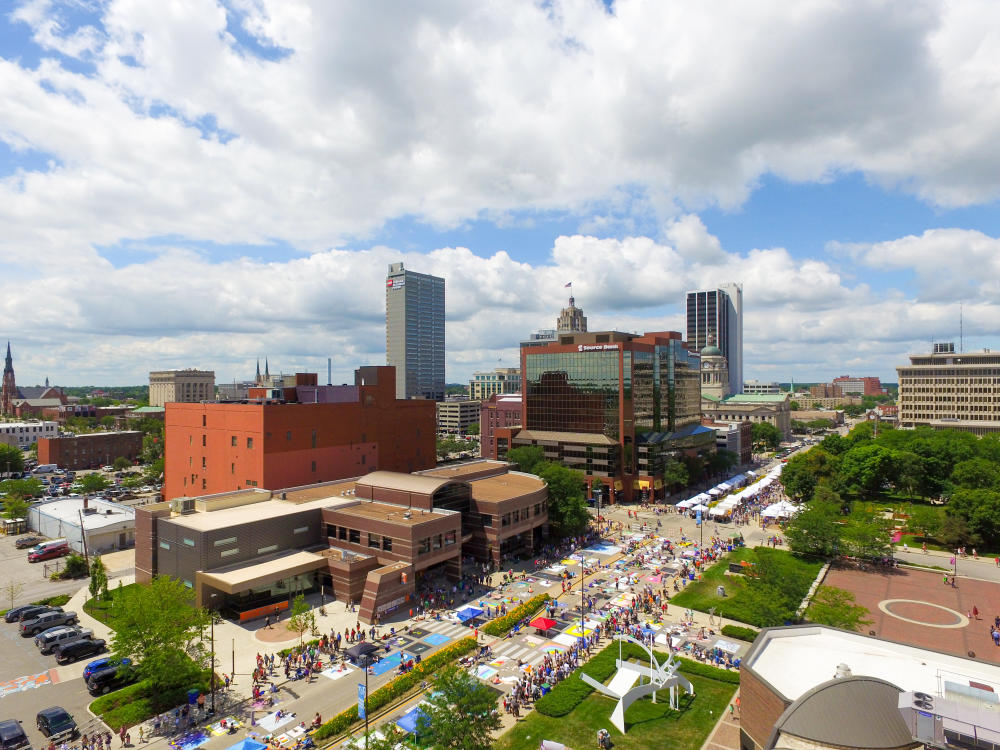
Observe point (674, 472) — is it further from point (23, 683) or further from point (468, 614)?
point (23, 683)

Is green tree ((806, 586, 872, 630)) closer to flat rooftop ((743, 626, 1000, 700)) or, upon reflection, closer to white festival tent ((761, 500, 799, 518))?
flat rooftop ((743, 626, 1000, 700))

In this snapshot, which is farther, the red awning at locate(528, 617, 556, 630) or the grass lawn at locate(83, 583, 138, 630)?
the grass lawn at locate(83, 583, 138, 630)

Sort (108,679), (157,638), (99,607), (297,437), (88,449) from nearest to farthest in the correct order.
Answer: (157,638)
(108,679)
(99,607)
(297,437)
(88,449)

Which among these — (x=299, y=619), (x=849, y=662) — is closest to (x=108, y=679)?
(x=299, y=619)

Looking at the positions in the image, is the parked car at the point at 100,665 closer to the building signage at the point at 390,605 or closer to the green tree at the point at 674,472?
the building signage at the point at 390,605

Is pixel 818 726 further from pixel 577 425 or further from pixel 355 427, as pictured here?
pixel 577 425

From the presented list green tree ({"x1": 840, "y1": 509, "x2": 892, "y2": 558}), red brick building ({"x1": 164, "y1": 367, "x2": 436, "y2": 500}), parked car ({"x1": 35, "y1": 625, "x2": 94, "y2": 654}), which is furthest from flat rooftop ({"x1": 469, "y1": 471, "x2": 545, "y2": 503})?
parked car ({"x1": 35, "y1": 625, "x2": 94, "y2": 654})

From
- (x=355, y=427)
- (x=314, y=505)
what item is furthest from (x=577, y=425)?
(x=314, y=505)
